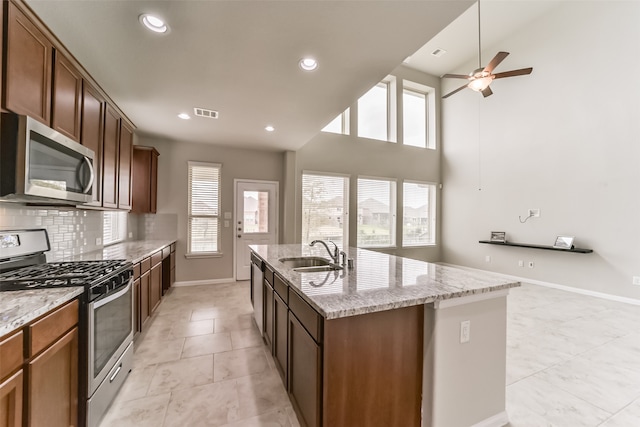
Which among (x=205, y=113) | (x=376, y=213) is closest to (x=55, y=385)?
(x=205, y=113)

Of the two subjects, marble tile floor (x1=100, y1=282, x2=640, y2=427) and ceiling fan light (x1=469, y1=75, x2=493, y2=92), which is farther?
ceiling fan light (x1=469, y1=75, x2=493, y2=92)

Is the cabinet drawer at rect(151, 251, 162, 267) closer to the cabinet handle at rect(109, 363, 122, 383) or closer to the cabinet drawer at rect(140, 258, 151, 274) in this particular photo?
the cabinet drawer at rect(140, 258, 151, 274)

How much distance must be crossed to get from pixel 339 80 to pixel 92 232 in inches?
128

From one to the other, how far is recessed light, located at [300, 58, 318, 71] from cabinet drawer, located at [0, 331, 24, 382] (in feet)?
8.01

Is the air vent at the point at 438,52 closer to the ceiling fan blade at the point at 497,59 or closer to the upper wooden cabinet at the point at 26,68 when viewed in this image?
the ceiling fan blade at the point at 497,59

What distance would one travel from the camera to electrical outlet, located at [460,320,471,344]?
1464 mm

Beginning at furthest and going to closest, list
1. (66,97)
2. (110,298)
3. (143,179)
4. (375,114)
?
(375,114)
(143,179)
(66,97)
(110,298)

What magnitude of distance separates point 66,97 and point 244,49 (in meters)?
1.40

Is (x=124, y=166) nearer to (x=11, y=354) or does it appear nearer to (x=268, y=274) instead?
(x=268, y=274)

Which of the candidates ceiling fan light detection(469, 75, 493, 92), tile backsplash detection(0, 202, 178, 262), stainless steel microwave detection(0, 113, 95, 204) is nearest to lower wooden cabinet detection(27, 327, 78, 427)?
stainless steel microwave detection(0, 113, 95, 204)

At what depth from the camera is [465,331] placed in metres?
1.47

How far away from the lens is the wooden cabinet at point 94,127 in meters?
2.24

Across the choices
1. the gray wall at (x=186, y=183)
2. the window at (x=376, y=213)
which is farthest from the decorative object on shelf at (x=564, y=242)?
the gray wall at (x=186, y=183)

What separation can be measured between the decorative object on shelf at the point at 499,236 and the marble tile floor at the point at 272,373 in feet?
6.75
